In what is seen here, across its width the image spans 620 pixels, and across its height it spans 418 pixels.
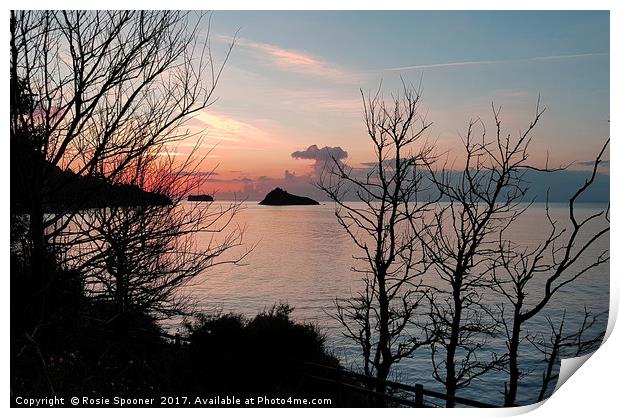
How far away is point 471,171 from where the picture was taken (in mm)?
6941

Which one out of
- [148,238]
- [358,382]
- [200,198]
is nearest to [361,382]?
[358,382]

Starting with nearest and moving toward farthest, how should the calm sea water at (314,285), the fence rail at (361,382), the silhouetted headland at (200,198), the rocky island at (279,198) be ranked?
the fence rail at (361,382), the silhouetted headland at (200,198), the rocky island at (279,198), the calm sea water at (314,285)

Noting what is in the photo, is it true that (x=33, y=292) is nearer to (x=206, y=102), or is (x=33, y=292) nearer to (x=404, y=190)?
(x=206, y=102)

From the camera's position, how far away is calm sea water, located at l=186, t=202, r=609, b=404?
10.1 m

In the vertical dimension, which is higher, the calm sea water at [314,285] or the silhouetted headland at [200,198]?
the silhouetted headland at [200,198]

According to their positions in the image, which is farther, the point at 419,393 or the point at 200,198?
the point at 200,198

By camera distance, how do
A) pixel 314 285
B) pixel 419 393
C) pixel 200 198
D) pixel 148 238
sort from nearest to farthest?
pixel 419 393, pixel 148 238, pixel 200 198, pixel 314 285

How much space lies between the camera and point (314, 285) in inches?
566

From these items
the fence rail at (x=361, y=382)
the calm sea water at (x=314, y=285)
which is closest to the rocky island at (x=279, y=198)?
the calm sea water at (x=314, y=285)

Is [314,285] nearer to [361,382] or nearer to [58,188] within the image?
[361,382]

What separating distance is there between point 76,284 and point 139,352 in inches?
72.1

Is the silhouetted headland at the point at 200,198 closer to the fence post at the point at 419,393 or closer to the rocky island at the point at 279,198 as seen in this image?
the rocky island at the point at 279,198

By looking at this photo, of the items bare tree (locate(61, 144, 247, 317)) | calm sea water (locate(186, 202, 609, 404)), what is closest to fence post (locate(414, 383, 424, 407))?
bare tree (locate(61, 144, 247, 317))

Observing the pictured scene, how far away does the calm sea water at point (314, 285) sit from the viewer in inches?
397
